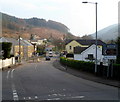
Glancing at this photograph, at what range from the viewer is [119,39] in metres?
26.1

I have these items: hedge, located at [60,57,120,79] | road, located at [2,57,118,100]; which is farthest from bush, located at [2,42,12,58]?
road, located at [2,57,118,100]

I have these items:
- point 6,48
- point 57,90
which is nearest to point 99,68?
point 57,90

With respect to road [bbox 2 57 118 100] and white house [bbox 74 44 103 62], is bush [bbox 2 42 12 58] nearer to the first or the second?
white house [bbox 74 44 103 62]

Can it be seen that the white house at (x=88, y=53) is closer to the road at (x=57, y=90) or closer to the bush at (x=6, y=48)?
the bush at (x=6, y=48)

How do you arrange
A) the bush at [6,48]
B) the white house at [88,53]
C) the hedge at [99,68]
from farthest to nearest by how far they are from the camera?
the white house at [88,53]
the bush at [6,48]
the hedge at [99,68]

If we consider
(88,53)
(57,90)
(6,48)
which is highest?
(6,48)

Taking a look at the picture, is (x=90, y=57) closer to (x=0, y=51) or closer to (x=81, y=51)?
(x=81, y=51)

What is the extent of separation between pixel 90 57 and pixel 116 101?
39.2 meters

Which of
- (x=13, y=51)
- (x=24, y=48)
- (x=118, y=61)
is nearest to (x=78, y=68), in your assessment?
(x=118, y=61)

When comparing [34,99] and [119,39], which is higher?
[119,39]

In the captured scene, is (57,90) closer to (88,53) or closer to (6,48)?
(6,48)

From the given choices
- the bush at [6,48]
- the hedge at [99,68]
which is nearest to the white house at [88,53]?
the bush at [6,48]

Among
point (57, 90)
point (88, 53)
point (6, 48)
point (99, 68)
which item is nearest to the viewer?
point (57, 90)

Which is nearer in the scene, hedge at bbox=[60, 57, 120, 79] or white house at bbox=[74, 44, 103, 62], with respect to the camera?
hedge at bbox=[60, 57, 120, 79]
